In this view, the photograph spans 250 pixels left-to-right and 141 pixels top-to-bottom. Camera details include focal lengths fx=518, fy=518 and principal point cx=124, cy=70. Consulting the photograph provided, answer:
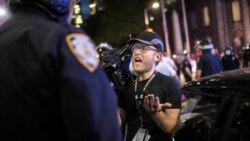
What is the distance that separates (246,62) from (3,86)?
1209 cm

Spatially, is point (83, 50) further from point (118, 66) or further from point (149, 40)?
point (149, 40)

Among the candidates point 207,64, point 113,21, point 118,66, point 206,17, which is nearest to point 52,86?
point 118,66

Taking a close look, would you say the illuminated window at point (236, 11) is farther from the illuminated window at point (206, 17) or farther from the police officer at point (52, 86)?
the police officer at point (52, 86)

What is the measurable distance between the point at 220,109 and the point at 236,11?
47947 mm

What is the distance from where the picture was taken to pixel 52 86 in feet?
5.77

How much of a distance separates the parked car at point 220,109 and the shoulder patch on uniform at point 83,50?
1.53 m

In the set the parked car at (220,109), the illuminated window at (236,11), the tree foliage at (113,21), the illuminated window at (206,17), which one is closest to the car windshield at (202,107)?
the parked car at (220,109)

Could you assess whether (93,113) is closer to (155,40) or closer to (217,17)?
(155,40)

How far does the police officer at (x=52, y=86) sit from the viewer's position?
68.1 inches

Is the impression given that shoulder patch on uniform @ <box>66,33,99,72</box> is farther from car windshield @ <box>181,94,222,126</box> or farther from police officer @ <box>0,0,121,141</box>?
car windshield @ <box>181,94,222,126</box>

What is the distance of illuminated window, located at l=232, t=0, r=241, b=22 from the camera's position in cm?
4812

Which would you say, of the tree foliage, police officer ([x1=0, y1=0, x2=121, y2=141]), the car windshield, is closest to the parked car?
the car windshield

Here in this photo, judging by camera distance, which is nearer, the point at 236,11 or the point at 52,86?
the point at 52,86

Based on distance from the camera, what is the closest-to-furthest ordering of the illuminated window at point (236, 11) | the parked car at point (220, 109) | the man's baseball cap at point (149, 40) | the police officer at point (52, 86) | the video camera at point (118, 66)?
the police officer at point (52, 86) < the parked car at point (220, 109) < the video camera at point (118, 66) < the man's baseball cap at point (149, 40) < the illuminated window at point (236, 11)
